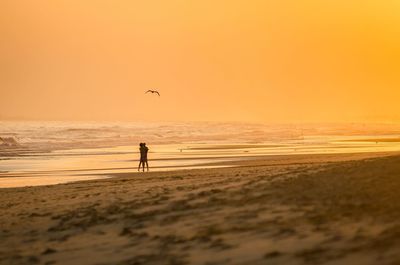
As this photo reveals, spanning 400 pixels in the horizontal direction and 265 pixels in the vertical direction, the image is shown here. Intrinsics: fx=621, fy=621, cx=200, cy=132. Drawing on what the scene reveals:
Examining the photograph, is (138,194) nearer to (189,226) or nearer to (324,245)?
(189,226)

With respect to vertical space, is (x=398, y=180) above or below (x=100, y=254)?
above

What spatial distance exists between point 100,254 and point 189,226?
5.22 ft

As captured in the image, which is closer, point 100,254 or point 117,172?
point 100,254

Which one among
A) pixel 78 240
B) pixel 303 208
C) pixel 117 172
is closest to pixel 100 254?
pixel 78 240

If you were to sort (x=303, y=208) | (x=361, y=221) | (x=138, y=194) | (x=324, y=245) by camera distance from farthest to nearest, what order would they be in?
(x=138, y=194), (x=303, y=208), (x=361, y=221), (x=324, y=245)

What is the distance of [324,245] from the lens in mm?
8102

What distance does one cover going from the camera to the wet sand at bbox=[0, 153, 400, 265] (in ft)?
26.9

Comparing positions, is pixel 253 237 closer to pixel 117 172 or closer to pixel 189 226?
pixel 189 226

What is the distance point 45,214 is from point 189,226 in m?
5.15

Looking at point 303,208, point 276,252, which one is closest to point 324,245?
point 276,252

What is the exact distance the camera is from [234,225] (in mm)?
9922

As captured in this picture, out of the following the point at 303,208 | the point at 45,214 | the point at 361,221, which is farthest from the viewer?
the point at 45,214

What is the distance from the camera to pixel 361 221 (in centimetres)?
900

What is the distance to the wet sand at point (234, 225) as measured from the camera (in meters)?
8.20
